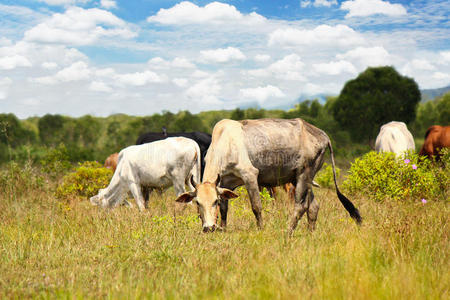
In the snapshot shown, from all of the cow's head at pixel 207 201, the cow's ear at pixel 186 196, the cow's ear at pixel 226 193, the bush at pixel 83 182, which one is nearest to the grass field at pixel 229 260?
the cow's head at pixel 207 201

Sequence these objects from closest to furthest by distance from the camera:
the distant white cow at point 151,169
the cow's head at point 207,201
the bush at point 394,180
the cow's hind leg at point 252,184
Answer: the cow's head at point 207,201 < the cow's hind leg at point 252,184 < the bush at point 394,180 < the distant white cow at point 151,169

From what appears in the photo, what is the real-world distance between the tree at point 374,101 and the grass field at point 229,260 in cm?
1877

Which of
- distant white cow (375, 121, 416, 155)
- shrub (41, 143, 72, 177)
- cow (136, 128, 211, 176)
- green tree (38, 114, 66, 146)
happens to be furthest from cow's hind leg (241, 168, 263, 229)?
green tree (38, 114, 66, 146)

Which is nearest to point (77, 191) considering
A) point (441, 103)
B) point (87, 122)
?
point (87, 122)

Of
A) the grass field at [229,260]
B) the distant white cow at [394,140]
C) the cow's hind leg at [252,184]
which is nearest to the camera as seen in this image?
the grass field at [229,260]

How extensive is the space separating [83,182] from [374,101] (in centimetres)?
1858

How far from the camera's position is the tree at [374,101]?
24.8 meters

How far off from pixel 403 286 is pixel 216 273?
1.84 metres

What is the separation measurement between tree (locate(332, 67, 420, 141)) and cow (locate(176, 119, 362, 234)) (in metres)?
19.1

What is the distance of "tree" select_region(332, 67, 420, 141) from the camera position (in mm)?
24844

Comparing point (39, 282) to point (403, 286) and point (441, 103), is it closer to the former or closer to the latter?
point (403, 286)

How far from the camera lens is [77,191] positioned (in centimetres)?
1174

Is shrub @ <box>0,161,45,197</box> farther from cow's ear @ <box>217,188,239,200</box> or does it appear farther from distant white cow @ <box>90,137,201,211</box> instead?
cow's ear @ <box>217,188,239,200</box>

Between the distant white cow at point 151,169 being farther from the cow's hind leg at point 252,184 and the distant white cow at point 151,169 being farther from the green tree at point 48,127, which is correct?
the green tree at point 48,127
